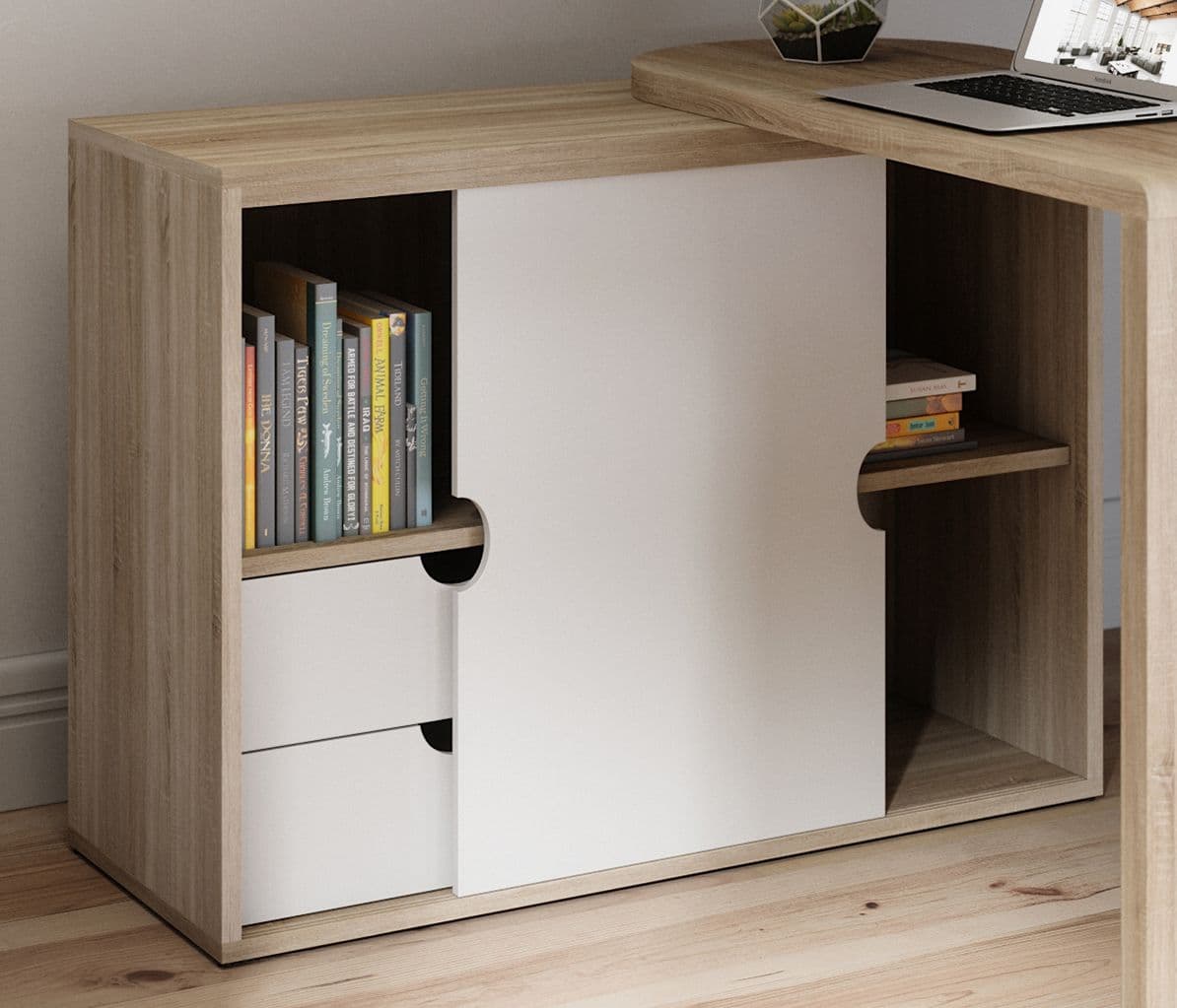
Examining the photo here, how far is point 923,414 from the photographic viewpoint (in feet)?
Result: 6.50

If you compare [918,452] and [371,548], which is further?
[918,452]

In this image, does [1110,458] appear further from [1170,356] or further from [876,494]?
[1170,356]

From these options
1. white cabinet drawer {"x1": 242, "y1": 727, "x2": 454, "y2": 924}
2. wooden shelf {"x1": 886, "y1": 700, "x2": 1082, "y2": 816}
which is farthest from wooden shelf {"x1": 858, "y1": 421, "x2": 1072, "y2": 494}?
white cabinet drawer {"x1": 242, "y1": 727, "x2": 454, "y2": 924}

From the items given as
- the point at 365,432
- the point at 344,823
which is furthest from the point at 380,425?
the point at 344,823

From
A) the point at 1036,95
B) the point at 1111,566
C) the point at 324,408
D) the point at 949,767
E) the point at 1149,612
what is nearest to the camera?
the point at 1149,612

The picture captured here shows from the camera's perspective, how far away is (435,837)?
1785 millimetres

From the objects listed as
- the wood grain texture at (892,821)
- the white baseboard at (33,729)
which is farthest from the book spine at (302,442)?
the white baseboard at (33,729)

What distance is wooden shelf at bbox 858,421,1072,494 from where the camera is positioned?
1.93 meters

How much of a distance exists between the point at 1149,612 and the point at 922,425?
79cm

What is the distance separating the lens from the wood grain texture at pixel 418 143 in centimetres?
160

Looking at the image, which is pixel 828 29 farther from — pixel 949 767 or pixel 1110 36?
pixel 949 767

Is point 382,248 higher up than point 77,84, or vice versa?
point 77,84

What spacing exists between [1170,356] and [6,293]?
1.22m

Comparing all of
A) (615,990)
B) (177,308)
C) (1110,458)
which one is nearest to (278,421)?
(177,308)
